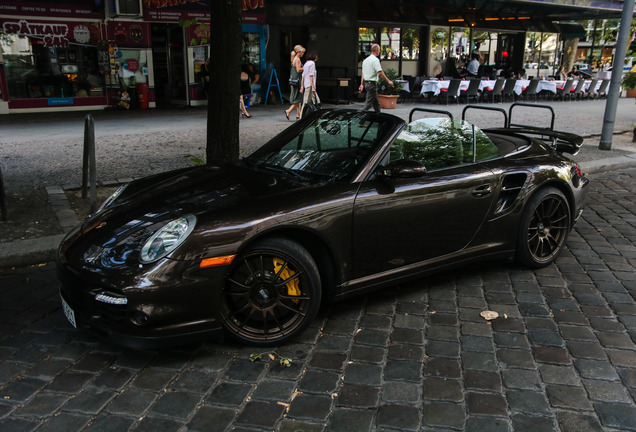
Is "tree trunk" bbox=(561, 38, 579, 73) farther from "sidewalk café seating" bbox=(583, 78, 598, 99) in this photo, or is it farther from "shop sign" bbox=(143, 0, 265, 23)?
"shop sign" bbox=(143, 0, 265, 23)

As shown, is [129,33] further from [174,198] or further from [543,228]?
[543,228]

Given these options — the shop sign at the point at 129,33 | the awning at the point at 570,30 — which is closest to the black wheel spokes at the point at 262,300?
the shop sign at the point at 129,33

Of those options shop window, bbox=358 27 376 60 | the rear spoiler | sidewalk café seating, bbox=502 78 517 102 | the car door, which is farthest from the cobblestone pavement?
shop window, bbox=358 27 376 60

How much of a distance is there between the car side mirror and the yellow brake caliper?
3.05 ft

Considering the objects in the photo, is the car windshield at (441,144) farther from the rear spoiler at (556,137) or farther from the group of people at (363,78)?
the group of people at (363,78)

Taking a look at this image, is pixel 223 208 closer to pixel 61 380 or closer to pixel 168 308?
pixel 168 308

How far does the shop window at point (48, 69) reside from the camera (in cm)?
1532

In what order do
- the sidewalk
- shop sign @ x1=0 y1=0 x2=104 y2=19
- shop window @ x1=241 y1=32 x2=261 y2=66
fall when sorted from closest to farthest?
the sidewalk
shop sign @ x1=0 y1=0 x2=104 y2=19
shop window @ x1=241 y1=32 x2=261 y2=66

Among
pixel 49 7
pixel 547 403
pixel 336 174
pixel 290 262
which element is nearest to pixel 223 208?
pixel 290 262

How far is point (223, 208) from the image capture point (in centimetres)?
333

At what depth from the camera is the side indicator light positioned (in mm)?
3105

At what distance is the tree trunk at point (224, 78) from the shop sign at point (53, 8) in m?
11.5

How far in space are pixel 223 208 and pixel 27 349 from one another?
Answer: 1.49 meters

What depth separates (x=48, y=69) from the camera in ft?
52.2
